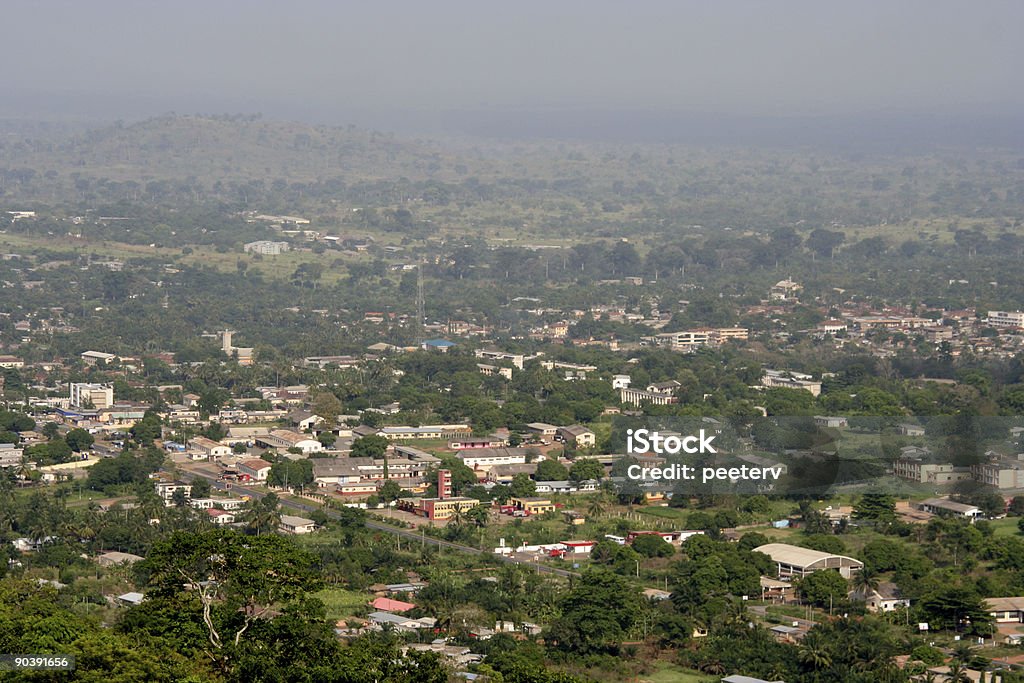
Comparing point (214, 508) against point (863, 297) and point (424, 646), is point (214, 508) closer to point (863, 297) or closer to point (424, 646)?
point (424, 646)

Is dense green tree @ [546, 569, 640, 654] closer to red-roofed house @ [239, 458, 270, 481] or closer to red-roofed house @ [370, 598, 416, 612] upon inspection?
red-roofed house @ [370, 598, 416, 612]

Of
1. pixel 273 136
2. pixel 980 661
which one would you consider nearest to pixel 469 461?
pixel 980 661

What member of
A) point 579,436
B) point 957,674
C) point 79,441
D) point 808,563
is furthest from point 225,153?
point 957,674

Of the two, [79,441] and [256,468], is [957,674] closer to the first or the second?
[256,468]

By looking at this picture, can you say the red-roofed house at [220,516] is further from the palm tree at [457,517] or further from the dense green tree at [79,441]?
the dense green tree at [79,441]

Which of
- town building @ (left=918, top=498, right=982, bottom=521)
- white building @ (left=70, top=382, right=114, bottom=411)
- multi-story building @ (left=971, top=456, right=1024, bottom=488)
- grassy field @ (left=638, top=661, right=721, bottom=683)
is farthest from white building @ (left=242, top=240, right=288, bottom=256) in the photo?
grassy field @ (left=638, top=661, right=721, bottom=683)

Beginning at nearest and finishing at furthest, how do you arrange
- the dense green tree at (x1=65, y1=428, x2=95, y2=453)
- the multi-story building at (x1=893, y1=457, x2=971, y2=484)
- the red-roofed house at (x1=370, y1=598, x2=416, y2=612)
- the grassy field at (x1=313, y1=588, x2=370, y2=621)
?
the grassy field at (x1=313, y1=588, x2=370, y2=621) → the red-roofed house at (x1=370, y1=598, x2=416, y2=612) → the multi-story building at (x1=893, y1=457, x2=971, y2=484) → the dense green tree at (x1=65, y1=428, x2=95, y2=453)

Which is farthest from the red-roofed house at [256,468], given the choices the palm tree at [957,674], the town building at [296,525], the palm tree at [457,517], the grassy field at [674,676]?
the palm tree at [957,674]
